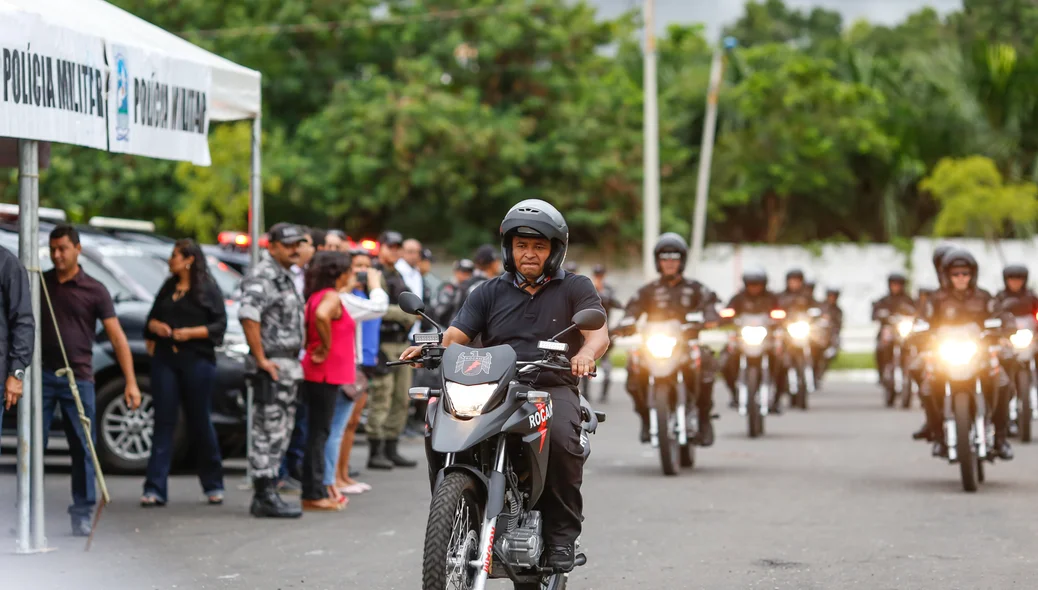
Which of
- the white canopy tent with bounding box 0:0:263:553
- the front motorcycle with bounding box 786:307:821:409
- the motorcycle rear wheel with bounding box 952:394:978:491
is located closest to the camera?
the white canopy tent with bounding box 0:0:263:553

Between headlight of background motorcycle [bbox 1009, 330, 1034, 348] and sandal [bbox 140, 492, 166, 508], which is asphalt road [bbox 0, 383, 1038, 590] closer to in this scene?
sandal [bbox 140, 492, 166, 508]

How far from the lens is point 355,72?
41344 mm

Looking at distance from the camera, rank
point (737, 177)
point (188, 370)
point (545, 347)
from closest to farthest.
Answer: point (545, 347), point (188, 370), point (737, 177)

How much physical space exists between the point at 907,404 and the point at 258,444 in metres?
13.6

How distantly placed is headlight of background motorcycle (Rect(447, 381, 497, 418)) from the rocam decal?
250 mm

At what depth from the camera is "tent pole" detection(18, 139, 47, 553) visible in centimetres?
908

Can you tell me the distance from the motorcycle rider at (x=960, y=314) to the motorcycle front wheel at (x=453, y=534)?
673 centimetres

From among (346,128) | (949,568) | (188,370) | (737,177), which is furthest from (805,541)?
(737,177)

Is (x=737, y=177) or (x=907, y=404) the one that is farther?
(x=737, y=177)

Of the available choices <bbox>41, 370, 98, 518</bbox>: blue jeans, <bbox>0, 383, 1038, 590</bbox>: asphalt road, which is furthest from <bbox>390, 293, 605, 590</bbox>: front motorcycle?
<bbox>41, 370, 98, 518</bbox>: blue jeans

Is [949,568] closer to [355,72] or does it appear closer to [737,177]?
[355,72]

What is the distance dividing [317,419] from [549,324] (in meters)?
4.20

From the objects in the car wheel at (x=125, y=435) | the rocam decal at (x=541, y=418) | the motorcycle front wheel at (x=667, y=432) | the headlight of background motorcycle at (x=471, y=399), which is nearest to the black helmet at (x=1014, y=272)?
the motorcycle front wheel at (x=667, y=432)

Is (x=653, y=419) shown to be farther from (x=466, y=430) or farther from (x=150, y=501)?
(x=466, y=430)
